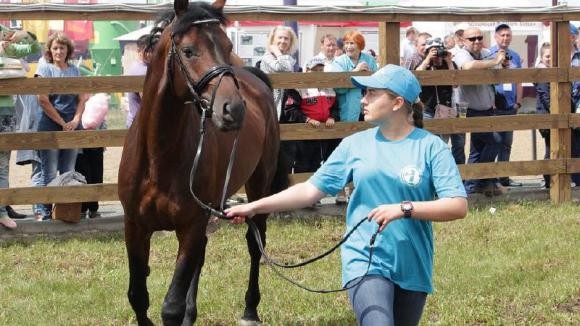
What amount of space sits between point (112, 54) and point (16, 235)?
67.1ft

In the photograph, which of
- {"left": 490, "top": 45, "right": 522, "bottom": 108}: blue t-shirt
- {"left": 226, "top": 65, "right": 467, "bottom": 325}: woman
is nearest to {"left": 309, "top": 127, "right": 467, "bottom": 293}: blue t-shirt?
{"left": 226, "top": 65, "right": 467, "bottom": 325}: woman

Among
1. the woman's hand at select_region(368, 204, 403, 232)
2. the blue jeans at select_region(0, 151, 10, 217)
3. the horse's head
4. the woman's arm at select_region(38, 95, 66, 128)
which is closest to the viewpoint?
the woman's hand at select_region(368, 204, 403, 232)

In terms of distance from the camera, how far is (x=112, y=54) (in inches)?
1137

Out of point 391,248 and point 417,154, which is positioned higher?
point 417,154

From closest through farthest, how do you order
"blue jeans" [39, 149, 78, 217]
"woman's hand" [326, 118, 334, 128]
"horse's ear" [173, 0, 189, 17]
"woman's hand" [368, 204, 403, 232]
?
"woman's hand" [368, 204, 403, 232] → "horse's ear" [173, 0, 189, 17] → "blue jeans" [39, 149, 78, 217] → "woman's hand" [326, 118, 334, 128]

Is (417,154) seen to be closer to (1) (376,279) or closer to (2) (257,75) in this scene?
(1) (376,279)

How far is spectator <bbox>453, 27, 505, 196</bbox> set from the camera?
11180mm

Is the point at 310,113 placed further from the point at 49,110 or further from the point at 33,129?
the point at 33,129

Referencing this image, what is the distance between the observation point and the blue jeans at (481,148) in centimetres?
1152

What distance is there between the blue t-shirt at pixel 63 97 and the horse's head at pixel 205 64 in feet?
15.1

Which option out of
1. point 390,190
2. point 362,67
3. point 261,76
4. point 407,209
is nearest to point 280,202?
point 390,190

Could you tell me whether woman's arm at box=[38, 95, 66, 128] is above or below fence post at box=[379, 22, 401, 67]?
below

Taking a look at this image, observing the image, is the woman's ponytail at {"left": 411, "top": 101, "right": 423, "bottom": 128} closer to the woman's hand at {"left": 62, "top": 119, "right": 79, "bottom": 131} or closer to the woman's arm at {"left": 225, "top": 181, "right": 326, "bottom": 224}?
the woman's arm at {"left": 225, "top": 181, "right": 326, "bottom": 224}

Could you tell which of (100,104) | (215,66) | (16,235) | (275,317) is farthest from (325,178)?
(100,104)
